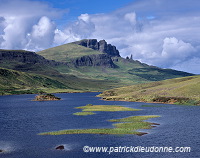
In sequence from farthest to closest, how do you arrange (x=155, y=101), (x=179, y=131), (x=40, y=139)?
(x=155, y=101) → (x=179, y=131) → (x=40, y=139)

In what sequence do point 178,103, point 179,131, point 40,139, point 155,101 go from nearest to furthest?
point 40,139 → point 179,131 → point 178,103 → point 155,101

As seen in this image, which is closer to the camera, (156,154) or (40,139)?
(156,154)

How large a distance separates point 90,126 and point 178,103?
280 ft

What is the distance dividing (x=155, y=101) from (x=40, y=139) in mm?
114314

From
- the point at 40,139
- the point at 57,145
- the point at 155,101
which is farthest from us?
the point at 155,101

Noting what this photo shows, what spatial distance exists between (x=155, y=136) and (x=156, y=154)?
14439mm

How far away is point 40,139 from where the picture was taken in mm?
67125

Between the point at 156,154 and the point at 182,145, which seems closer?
the point at 156,154

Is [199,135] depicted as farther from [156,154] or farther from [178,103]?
[178,103]

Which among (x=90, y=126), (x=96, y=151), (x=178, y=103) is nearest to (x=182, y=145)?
(x=96, y=151)

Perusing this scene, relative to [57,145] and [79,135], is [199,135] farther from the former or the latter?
[57,145]

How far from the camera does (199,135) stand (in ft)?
226

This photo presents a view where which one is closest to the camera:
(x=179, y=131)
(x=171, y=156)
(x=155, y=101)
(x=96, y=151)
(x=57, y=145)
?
(x=171, y=156)

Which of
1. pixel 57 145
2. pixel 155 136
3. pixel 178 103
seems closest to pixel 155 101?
pixel 178 103
